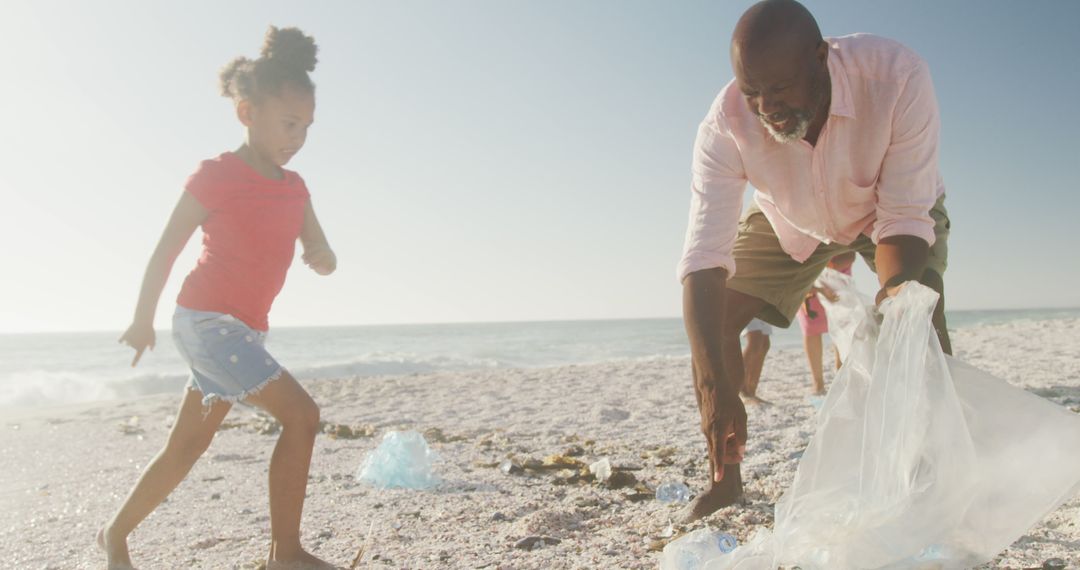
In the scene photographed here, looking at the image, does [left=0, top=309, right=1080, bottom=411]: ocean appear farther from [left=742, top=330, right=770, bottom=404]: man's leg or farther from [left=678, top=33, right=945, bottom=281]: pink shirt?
[left=678, top=33, right=945, bottom=281]: pink shirt

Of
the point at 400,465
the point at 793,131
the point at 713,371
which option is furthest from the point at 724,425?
the point at 400,465

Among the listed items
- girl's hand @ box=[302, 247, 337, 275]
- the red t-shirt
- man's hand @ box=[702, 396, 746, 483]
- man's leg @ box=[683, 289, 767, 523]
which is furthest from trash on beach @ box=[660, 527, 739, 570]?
girl's hand @ box=[302, 247, 337, 275]

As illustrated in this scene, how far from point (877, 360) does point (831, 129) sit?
2.75 feet

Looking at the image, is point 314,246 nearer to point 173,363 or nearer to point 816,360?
point 816,360

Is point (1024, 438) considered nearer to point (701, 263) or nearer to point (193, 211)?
point (701, 263)

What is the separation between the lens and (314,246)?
8.72ft

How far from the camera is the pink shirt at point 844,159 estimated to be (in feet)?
7.09

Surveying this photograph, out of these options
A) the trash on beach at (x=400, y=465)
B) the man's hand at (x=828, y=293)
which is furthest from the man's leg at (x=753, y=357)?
the trash on beach at (x=400, y=465)

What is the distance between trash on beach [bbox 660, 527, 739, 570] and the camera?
1.68 metres

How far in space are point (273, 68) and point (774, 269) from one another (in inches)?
77.4

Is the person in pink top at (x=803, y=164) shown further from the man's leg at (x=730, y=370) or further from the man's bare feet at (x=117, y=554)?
the man's bare feet at (x=117, y=554)

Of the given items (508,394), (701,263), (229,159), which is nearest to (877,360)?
(701,263)

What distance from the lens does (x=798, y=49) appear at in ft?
6.32

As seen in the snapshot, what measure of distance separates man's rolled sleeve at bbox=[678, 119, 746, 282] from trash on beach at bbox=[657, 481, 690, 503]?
85cm
